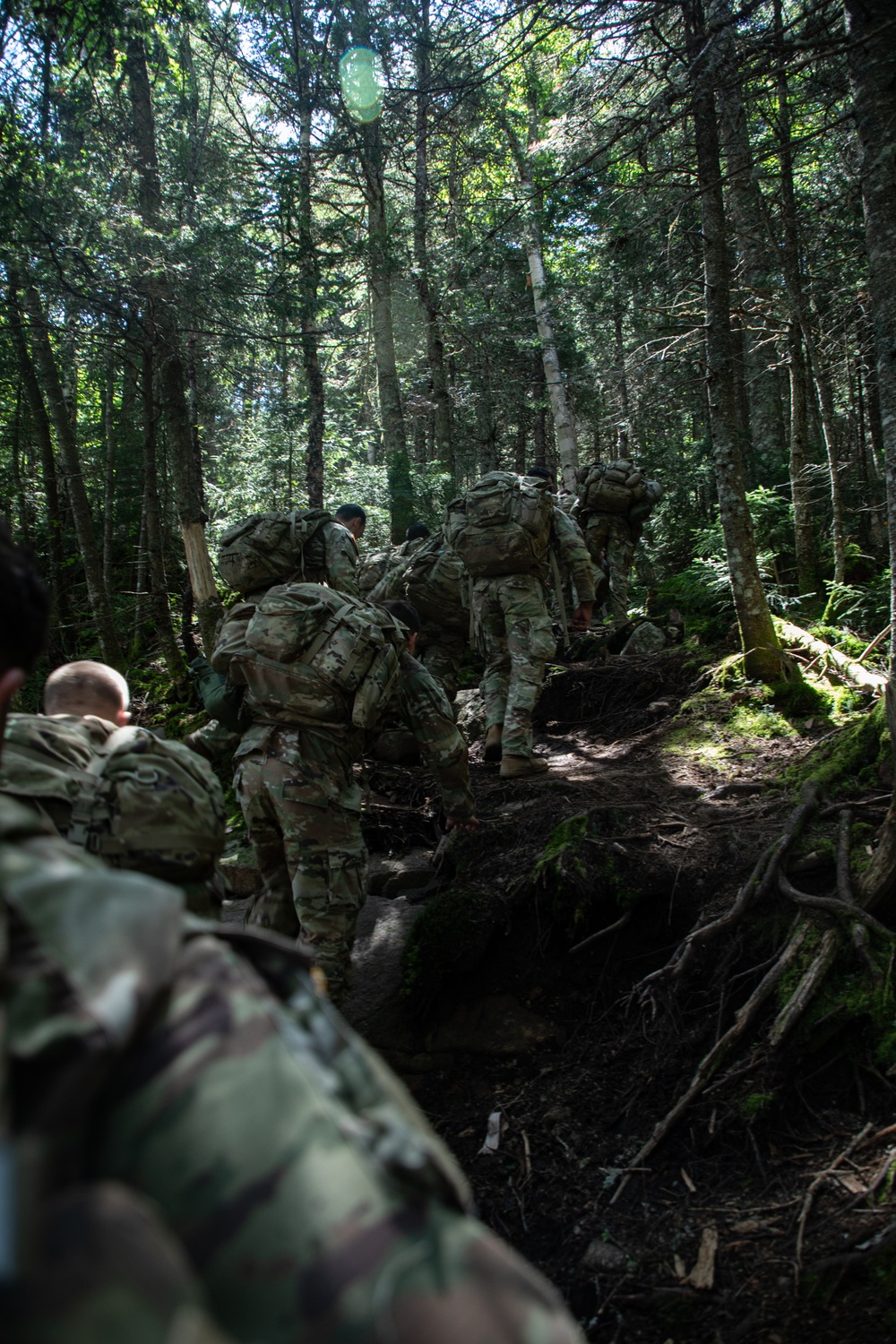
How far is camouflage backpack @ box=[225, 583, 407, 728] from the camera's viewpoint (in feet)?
13.4

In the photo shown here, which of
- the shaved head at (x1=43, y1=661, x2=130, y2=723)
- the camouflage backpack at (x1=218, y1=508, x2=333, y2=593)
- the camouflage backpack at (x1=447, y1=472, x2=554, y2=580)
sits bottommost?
the shaved head at (x1=43, y1=661, x2=130, y2=723)

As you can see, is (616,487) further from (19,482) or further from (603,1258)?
(19,482)

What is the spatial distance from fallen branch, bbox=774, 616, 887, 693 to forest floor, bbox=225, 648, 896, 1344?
46 cm

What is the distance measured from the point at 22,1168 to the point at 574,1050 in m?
3.79

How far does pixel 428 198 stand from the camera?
19625 mm

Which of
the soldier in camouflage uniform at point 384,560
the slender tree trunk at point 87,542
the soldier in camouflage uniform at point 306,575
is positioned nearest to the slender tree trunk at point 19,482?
the slender tree trunk at point 87,542

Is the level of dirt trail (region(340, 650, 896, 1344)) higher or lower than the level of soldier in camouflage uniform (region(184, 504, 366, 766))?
lower

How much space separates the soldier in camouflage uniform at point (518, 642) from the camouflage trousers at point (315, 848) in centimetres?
293

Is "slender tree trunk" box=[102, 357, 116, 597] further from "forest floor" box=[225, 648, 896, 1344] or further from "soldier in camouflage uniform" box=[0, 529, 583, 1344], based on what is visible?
"soldier in camouflage uniform" box=[0, 529, 583, 1344]

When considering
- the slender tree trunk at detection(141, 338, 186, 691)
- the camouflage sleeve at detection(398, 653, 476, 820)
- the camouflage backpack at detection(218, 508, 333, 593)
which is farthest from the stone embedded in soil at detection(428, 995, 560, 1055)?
the slender tree trunk at detection(141, 338, 186, 691)

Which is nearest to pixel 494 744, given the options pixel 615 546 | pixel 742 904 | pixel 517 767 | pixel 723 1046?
pixel 517 767

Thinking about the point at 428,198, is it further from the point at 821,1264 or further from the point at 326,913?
the point at 821,1264

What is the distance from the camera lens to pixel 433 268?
632 inches

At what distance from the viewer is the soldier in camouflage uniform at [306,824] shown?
4.04 meters
